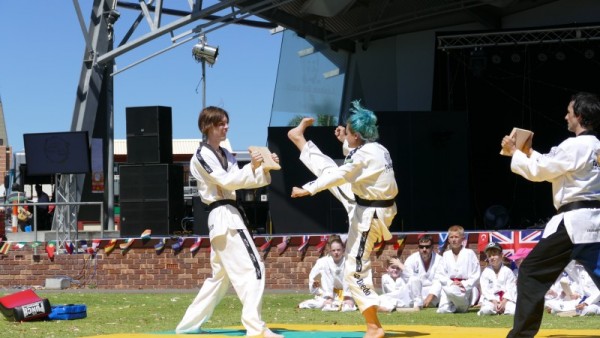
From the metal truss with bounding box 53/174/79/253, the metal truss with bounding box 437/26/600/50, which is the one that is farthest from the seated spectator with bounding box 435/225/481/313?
the metal truss with bounding box 437/26/600/50

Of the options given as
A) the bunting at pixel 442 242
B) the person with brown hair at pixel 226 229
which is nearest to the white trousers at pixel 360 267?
the person with brown hair at pixel 226 229

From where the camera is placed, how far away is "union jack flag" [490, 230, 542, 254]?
13.9 metres

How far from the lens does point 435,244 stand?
14.2m

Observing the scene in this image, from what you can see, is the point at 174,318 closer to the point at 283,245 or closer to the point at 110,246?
the point at 283,245

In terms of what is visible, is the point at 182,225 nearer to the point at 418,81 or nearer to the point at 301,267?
the point at 301,267

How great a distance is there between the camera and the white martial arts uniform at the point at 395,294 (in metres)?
12.0

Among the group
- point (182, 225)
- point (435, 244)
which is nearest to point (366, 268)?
point (435, 244)

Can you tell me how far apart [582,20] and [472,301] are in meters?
11.5

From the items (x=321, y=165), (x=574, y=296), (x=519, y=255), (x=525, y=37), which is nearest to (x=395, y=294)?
(x=519, y=255)

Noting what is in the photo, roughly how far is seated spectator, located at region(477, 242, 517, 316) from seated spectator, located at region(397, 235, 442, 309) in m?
0.66

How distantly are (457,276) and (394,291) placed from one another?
2.78 ft

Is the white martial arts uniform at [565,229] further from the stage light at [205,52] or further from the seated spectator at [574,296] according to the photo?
the stage light at [205,52]

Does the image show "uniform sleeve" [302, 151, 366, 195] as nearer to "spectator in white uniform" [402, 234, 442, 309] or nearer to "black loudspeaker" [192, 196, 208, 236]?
"spectator in white uniform" [402, 234, 442, 309]

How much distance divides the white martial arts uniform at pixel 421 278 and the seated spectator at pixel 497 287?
24.3 inches
